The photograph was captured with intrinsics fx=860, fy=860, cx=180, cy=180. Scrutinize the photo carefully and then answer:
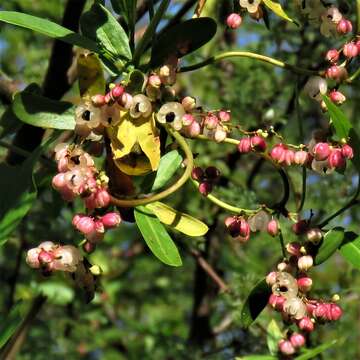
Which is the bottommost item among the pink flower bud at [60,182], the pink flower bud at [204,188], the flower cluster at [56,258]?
the flower cluster at [56,258]

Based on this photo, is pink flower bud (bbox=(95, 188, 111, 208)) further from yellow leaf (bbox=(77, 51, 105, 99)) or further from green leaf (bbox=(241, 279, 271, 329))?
green leaf (bbox=(241, 279, 271, 329))

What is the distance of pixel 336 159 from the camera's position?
0.85 meters

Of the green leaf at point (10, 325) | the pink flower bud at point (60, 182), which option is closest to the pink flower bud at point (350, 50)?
the pink flower bud at point (60, 182)

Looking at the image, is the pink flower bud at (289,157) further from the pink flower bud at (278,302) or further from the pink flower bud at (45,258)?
the pink flower bud at (45,258)

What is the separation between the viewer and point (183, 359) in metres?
1.74

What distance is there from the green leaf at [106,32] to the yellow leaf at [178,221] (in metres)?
0.16

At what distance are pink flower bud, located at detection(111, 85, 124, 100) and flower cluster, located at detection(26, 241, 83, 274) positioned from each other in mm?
156

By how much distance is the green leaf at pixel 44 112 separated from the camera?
0.90m

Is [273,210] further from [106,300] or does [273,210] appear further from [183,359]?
[106,300]

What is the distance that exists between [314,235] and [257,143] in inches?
4.4

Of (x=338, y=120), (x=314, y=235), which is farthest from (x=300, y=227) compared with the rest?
(x=338, y=120)

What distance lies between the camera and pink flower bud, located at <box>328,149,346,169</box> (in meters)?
0.85

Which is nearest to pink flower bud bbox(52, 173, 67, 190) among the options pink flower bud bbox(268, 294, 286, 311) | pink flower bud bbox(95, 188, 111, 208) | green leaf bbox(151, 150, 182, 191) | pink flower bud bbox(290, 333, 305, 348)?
pink flower bud bbox(95, 188, 111, 208)

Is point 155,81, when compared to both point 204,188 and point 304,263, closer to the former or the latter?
point 204,188
